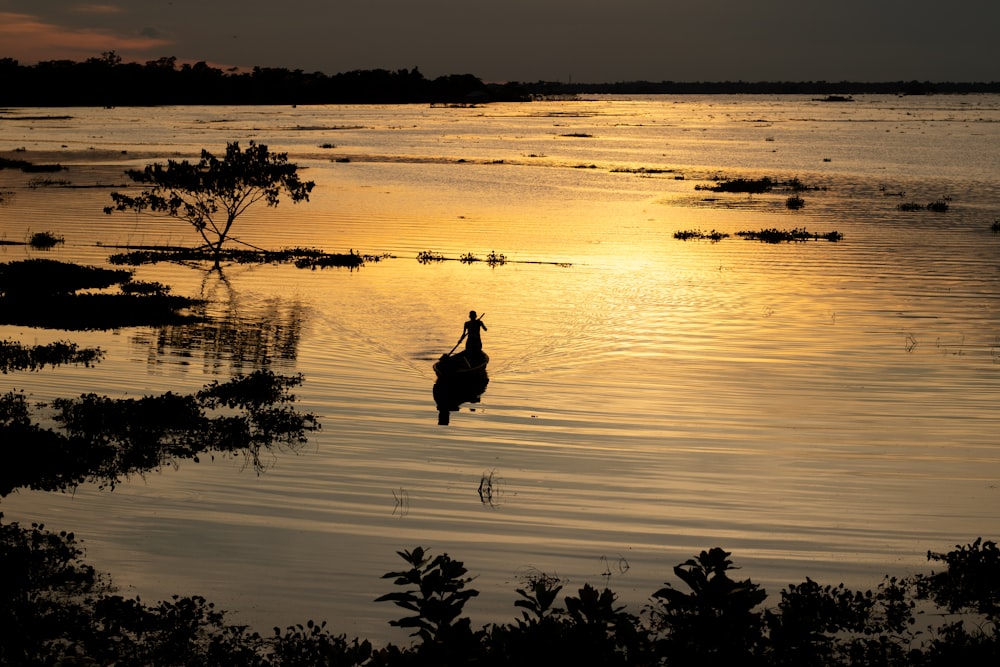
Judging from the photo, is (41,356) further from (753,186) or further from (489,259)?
(753,186)

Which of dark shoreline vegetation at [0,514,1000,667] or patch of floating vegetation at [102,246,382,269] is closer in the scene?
dark shoreline vegetation at [0,514,1000,667]

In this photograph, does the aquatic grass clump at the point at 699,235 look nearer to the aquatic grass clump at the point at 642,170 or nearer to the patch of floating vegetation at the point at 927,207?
the patch of floating vegetation at the point at 927,207

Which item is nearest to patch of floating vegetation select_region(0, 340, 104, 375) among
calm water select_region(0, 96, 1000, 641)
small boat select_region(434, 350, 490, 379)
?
calm water select_region(0, 96, 1000, 641)

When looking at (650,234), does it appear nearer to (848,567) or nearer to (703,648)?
(848,567)

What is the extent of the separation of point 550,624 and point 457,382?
16.2m

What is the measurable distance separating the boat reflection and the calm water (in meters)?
0.36

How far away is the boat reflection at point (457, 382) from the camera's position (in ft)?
77.7

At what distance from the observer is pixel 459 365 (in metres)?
24.4

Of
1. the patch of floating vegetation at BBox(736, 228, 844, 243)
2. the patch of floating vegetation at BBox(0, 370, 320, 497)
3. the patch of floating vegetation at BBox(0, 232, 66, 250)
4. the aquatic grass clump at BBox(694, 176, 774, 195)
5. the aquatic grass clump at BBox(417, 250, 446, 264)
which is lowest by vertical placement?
the patch of floating vegetation at BBox(0, 370, 320, 497)

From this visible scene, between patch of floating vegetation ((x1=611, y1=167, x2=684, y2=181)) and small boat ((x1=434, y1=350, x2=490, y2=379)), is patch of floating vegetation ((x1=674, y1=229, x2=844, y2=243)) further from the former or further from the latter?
patch of floating vegetation ((x1=611, y1=167, x2=684, y2=181))

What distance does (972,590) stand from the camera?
507 inches

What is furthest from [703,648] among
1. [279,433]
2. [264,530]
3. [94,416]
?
[94,416]

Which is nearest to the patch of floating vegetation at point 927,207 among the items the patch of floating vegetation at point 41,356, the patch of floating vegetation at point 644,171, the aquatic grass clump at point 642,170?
the patch of floating vegetation at point 644,171

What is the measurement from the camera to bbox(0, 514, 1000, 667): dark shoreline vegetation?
788 cm
